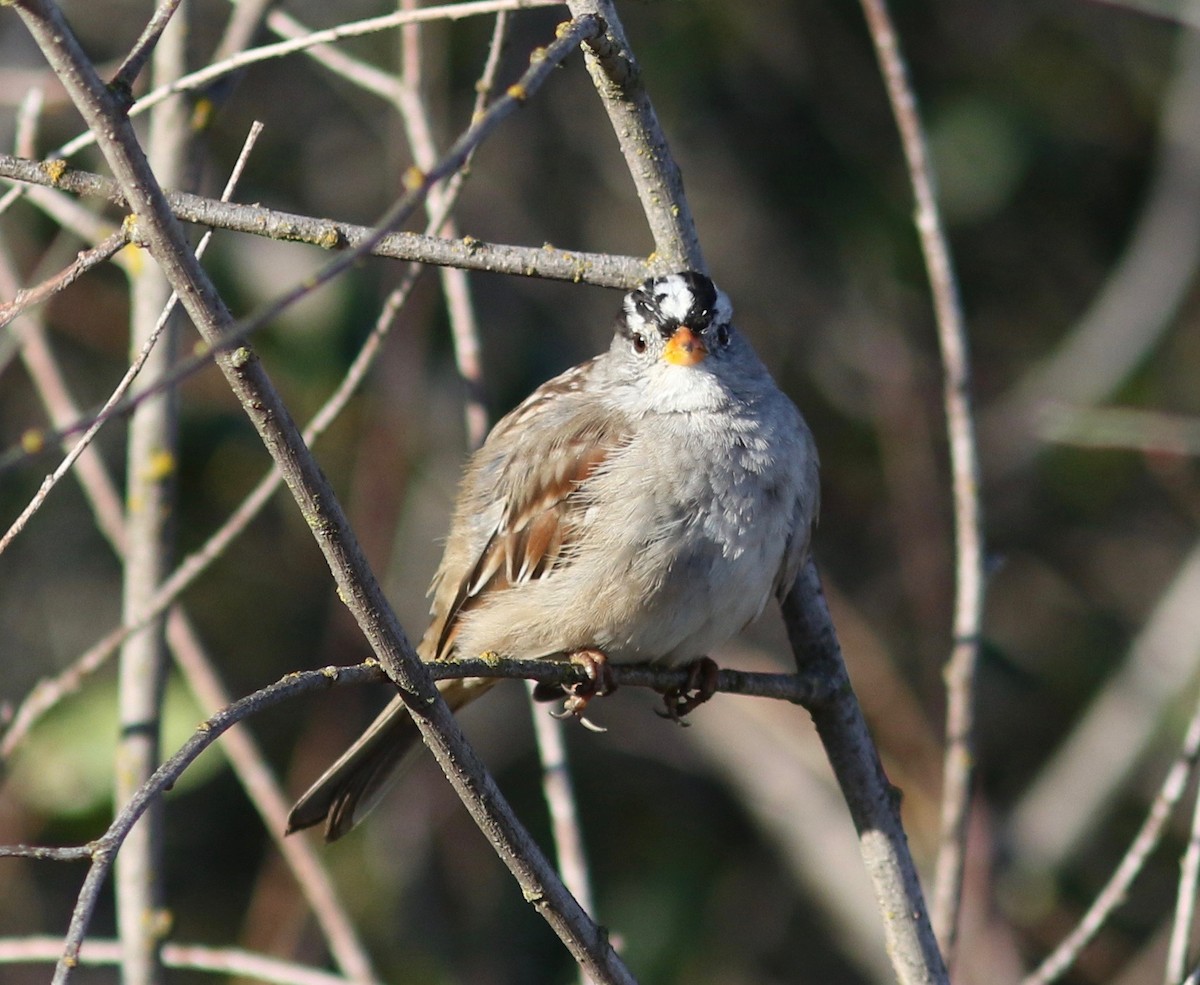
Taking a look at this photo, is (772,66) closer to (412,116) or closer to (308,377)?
(308,377)

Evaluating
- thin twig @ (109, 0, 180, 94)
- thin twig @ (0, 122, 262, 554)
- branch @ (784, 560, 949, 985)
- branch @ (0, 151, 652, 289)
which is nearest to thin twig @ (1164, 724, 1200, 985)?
branch @ (784, 560, 949, 985)

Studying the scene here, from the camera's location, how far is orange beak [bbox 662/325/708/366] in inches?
135

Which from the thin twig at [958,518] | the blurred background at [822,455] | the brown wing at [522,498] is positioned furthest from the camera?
the blurred background at [822,455]

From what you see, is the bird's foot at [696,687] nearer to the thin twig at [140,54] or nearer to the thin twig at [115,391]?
the thin twig at [115,391]

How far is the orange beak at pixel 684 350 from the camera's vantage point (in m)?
3.43

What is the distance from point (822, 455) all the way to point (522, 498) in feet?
11.5

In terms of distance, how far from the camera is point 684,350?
347 cm

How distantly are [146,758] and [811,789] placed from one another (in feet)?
10.4

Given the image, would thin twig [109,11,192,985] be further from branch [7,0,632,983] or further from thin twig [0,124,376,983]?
branch [7,0,632,983]

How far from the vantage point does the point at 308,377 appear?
5.30 meters

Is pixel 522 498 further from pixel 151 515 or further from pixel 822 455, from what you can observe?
pixel 822 455

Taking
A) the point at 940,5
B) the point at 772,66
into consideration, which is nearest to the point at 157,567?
the point at 772,66

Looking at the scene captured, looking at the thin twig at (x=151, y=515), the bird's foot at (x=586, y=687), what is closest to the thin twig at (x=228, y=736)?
the thin twig at (x=151, y=515)

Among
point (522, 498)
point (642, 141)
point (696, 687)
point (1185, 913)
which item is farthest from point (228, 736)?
point (1185, 913)
